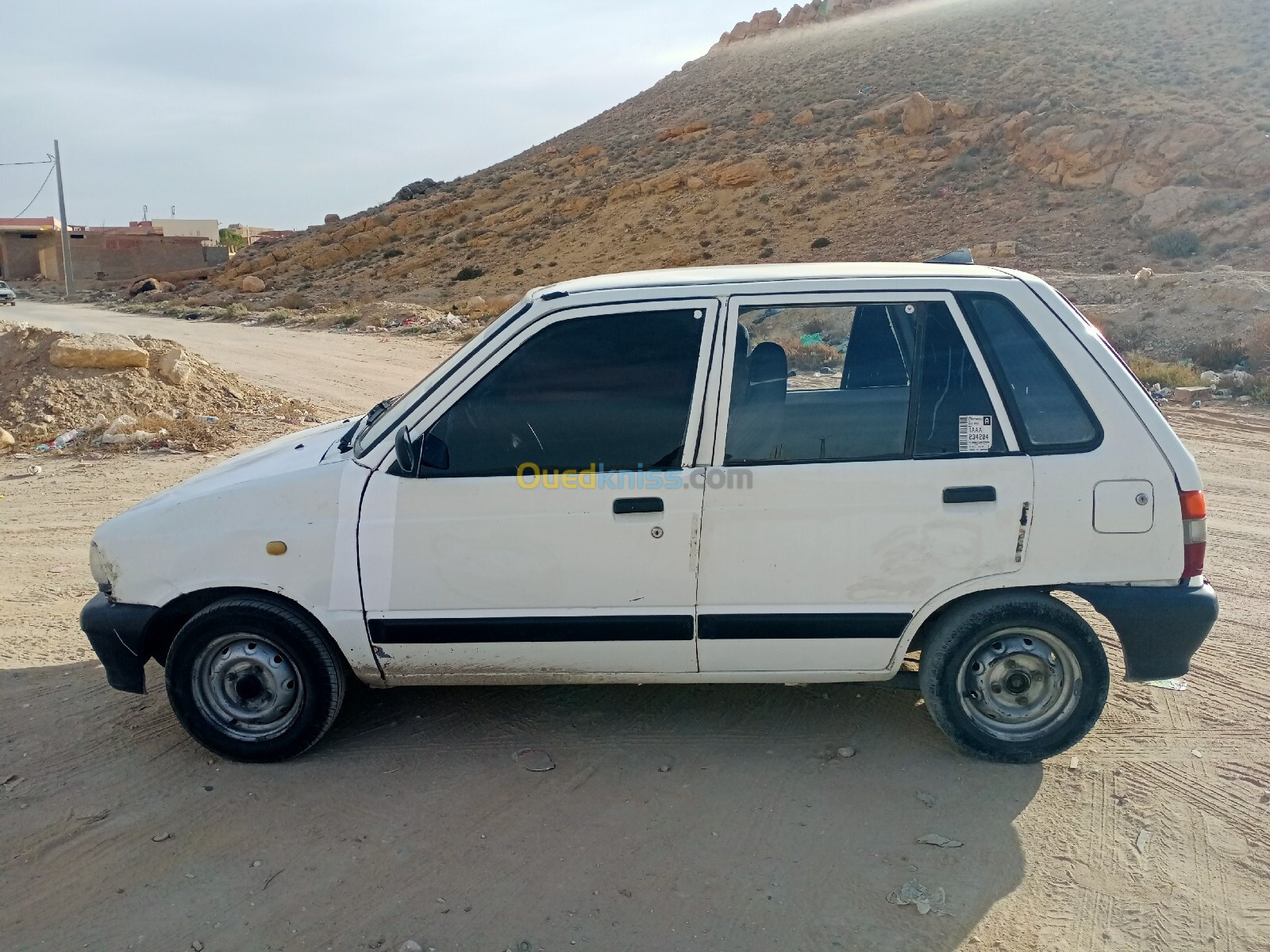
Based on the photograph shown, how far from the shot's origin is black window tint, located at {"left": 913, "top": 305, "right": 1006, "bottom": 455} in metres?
3.39

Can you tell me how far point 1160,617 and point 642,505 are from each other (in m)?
1.91

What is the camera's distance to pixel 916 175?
36.6m

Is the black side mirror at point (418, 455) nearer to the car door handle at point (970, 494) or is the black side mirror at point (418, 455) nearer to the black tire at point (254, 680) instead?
the black tire at point (254, 680)

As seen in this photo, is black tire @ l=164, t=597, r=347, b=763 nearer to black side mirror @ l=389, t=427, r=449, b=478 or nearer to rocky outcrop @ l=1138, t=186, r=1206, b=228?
black side mirror @ l=389, t=427, r=449, b=478

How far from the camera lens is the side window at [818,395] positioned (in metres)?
3.41

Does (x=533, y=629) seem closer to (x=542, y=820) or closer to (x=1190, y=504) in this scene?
(x=542, y=820)

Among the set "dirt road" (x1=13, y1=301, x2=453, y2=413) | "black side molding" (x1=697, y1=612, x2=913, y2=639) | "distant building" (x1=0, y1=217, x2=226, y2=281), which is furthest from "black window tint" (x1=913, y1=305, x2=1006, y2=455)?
"distant building" (x1=0, y1=217, x2=226, y2=281)

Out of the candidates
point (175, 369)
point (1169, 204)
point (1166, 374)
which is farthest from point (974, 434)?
point (1169, 204)

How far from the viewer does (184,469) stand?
841cm

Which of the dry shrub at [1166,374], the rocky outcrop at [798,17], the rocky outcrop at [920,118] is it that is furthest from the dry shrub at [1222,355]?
the rocky outcrop at [798,17]

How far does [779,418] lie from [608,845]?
5.36ft

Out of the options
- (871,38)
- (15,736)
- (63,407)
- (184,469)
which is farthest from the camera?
(871,38)

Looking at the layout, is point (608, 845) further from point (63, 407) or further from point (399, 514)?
point (63, 407)

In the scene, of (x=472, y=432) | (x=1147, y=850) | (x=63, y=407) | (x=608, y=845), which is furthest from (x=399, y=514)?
(x=63, y=407)
